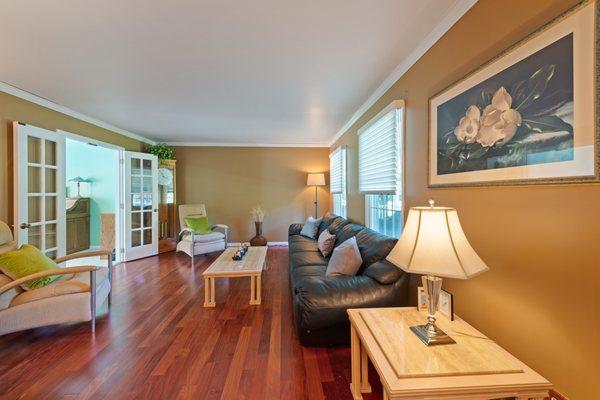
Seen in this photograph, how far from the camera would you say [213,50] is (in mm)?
2162

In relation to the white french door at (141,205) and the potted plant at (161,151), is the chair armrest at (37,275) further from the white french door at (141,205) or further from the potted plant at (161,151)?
the potted plant at (161,151)

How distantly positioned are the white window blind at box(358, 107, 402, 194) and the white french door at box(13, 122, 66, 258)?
393 cm

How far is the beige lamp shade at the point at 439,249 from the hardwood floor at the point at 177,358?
102cm

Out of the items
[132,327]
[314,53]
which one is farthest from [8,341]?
[314,53]

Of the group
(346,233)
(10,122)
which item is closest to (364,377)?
(346,233)

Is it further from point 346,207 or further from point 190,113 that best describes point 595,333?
point 190,113

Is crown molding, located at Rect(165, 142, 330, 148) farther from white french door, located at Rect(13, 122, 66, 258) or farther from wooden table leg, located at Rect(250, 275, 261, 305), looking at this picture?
wooden table leg, located at Rect(250, 275, 261, 305)

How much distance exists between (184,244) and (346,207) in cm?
310

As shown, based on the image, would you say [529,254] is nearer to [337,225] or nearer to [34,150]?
[337,225]

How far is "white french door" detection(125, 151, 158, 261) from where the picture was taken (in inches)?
191

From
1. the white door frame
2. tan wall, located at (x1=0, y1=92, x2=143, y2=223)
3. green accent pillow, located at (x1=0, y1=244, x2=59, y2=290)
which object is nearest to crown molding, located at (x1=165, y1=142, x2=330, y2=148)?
the white door frame

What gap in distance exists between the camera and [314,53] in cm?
221

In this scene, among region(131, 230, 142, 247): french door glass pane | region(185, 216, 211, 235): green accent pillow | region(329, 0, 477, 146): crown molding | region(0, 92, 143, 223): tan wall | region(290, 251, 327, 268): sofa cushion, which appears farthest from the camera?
region(185, 216, 211, 235): green accent pillow

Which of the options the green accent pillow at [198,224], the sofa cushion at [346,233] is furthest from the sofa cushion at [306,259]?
the green accent pillow at [198,224]
